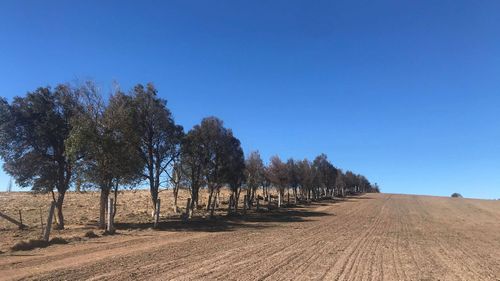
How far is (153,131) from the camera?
36.2 m

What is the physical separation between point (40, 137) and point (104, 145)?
529 centimetres

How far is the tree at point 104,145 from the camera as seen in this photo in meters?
28.5

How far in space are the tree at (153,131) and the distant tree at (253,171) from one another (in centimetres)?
2032

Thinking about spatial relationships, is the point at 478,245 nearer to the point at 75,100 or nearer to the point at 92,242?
the point at 92,242

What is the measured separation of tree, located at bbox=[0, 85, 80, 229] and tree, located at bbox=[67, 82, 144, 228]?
1167 mm

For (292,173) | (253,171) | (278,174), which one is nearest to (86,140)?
(253,171)

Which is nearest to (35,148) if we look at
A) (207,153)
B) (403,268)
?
(207,153)

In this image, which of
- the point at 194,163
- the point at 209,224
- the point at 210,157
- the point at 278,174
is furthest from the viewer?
the point at 278,174

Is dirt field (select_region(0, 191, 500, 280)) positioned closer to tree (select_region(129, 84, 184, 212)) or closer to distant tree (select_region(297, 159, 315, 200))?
tree (select_region(129, 84, 184, 212))

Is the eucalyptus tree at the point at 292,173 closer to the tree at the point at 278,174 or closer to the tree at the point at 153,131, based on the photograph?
the tree at the point at 278,174

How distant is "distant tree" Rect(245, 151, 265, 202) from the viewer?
57438 mm

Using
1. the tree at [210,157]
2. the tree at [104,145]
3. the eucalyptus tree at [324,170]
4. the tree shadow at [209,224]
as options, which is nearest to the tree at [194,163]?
the tree at [210,157]

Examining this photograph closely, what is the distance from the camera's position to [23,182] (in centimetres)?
3195

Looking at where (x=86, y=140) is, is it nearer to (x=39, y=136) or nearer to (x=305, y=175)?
(x=39, y=136)
